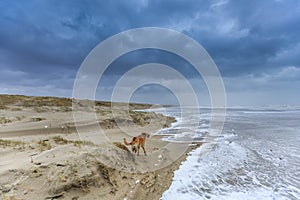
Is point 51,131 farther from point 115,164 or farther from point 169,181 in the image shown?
point 169,181

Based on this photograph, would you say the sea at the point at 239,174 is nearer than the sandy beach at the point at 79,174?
No

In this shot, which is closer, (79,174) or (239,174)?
(79,174)

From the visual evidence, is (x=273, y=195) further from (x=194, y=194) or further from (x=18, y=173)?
(x=18, y=173)

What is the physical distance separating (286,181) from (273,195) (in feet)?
4.58

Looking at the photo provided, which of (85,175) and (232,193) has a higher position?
(85,175)

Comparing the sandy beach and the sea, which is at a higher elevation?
the sandy beach

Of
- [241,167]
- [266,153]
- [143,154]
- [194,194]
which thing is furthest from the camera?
[266,153]

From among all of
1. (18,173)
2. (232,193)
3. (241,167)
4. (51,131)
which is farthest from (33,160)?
(51,131)

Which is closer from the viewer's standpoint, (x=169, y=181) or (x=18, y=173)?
(x=18, y=173)

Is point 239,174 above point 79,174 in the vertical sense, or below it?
below

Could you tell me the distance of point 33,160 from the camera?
6.01m

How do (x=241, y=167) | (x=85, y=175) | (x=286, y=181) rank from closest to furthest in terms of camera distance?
(x=85, y=175) < (x=286, y=181) < (x=241, y=167)

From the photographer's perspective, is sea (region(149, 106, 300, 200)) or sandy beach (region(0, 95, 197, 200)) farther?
sea (region(149, 106, 300, 200))

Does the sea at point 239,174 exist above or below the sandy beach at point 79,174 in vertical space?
below
